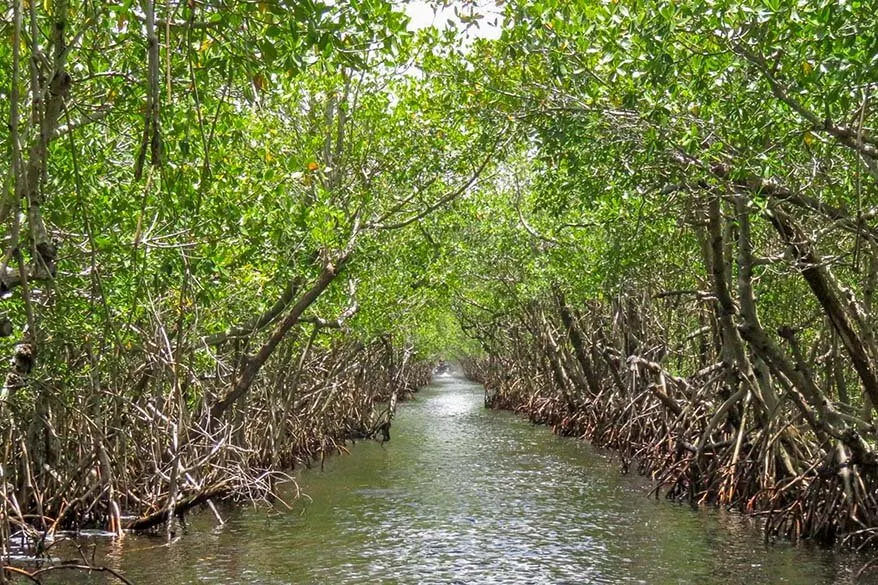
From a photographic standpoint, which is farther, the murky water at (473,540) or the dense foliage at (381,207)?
the murky water at (473,540)

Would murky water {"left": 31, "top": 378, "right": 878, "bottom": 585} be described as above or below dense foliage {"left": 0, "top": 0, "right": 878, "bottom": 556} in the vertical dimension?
below

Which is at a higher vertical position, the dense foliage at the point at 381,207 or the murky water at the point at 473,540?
the dense foliage at the point at 381,207

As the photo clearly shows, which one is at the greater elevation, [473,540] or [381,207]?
[381,207]

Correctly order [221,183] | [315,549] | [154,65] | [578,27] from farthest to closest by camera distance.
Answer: [315,549] < [221,183] < [578,27] < [154,65]

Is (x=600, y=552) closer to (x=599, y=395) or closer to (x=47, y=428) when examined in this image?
(x=47, y=428)

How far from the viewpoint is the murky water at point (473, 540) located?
8.69 meters

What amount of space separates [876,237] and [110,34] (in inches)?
213

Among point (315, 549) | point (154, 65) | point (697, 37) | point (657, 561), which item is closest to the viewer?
point (154, 65)

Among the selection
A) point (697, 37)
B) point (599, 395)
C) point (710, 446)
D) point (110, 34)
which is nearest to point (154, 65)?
point (110, 34)

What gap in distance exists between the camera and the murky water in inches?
342

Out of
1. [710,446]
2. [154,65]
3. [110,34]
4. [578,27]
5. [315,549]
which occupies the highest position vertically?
[578,27]

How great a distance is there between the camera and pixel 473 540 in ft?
34.6

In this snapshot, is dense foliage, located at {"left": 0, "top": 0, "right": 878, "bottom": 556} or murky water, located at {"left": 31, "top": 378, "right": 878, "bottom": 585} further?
murky water, located at {"left": 31, "top": 378, "right": 878, "bottom": 585}

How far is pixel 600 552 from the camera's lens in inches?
386
